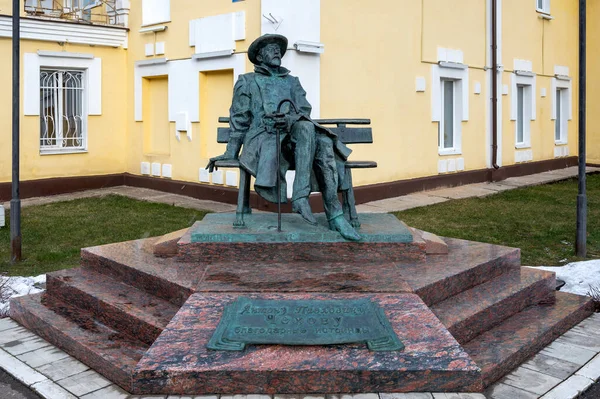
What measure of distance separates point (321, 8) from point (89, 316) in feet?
22.9

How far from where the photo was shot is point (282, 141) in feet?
19.4

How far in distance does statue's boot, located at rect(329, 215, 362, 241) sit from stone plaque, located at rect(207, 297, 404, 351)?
1.01m

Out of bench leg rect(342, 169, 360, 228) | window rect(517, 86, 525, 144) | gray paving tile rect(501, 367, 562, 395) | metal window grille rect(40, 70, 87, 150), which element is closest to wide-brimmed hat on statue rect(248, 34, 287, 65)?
bench leg rect(342, 169, 360, 228)

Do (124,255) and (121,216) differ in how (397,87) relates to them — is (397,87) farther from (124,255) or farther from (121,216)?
(124,255)

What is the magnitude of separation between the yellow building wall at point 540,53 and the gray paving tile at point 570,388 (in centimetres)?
1179

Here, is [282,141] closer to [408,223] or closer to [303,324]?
[303,324]

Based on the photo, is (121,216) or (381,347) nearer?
(381,347)

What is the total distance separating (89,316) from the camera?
528 centimetres

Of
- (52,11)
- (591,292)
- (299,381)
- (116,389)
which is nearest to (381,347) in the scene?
(299,381)

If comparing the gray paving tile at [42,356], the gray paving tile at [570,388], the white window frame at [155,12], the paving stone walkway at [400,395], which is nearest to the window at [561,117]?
the white window frame at [155,12]

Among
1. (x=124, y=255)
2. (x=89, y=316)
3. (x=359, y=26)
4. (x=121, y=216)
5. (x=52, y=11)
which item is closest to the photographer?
(x=89, y=316)

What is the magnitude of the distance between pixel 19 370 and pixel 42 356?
0.88 ft

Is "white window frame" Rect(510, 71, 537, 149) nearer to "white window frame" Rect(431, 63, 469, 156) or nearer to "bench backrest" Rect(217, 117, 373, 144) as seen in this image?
"white window frame" Rect(431, 63, 469, 156)

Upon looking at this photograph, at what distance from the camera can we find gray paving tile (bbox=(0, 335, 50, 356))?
16.3 ft
